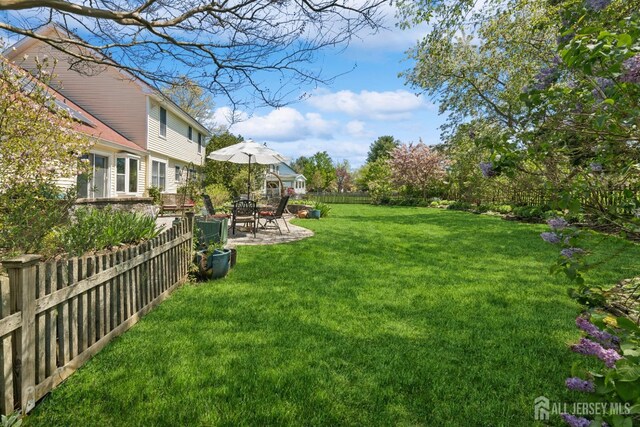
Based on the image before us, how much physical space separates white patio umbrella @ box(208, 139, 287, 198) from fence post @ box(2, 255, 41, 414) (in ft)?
27.9

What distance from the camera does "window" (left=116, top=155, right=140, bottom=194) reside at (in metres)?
15.5

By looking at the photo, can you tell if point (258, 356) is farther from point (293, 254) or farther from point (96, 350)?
point (293, 254)

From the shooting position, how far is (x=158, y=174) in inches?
776

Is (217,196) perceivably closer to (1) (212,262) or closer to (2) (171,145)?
(2) (171,145)

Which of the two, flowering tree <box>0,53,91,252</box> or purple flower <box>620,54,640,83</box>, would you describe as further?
flowering tree <box>0,53,91,252</box>

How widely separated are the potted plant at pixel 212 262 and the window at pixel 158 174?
45.8ft

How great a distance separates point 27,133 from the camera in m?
5.37

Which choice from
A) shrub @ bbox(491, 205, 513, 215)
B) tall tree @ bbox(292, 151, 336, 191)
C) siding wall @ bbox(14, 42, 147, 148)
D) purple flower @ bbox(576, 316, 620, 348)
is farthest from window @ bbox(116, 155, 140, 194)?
tall tree @ bbox(292, 151, 336, 191)

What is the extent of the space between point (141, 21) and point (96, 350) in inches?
127

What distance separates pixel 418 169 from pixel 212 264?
28290 millimetres

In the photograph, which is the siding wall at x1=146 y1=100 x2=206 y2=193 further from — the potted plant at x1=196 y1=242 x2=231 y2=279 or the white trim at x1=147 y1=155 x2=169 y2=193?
the potted plant at x1=196 y1=242 x2=231 y2=279

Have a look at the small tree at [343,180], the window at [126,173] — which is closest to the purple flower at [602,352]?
the window at [126,173]

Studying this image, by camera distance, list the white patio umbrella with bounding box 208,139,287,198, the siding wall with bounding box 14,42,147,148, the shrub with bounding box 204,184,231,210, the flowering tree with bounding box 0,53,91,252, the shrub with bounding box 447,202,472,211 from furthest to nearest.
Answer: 1. the shrub with bounding box 447,202,472,211
2. the shrub with bounding box 204,184,231,210
3. the siding wall with bounding box 14,42,147,148
4. the white patio umbrella with bounding box 208,139,287,198
5. the flowering tree with bounding box 0,53,91,252

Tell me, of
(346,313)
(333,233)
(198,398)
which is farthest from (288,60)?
(333,233)
